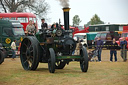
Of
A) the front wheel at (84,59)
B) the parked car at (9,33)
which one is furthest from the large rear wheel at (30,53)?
the parked car at (9,33)

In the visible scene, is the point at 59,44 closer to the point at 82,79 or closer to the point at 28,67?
the point at 28,67

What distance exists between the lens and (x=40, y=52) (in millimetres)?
11984

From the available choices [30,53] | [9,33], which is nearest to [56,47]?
[30,53]

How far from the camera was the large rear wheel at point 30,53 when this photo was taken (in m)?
11.8

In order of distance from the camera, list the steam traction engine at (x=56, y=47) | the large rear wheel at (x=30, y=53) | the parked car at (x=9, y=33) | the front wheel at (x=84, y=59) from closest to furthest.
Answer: the front wheel at (x=84, y=59) < the steam traction engine at (x=56, y=47) < the large rear wheel at (x=30, y=53) < the parked car at (x=9, y=33)

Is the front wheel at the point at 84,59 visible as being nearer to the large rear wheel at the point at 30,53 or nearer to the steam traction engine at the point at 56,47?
the steam traction engine at the point at 56,47

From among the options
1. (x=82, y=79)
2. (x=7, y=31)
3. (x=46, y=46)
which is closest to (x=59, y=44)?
(x=46, y=46)

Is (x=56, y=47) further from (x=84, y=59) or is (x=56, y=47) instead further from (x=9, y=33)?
(x=9, y=33)

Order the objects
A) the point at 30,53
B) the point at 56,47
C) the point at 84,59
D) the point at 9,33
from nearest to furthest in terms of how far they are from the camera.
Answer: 1. the point at 84,59
2. the point at 56,47
3. the point at 30,53
4. the point at 9,33

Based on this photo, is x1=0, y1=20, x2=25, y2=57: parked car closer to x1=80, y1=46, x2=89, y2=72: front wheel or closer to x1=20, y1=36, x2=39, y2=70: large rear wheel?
x1=20, y1=36, x2=39, y2=70: large rear wheel

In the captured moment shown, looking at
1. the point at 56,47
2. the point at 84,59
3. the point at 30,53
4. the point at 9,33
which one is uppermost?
the point at 56,47

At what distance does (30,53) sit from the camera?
40.7 ft

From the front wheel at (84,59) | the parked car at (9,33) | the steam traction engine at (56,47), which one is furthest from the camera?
the parked car at (9,33)

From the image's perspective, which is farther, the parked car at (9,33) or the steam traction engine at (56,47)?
the parked car at (9,33)
